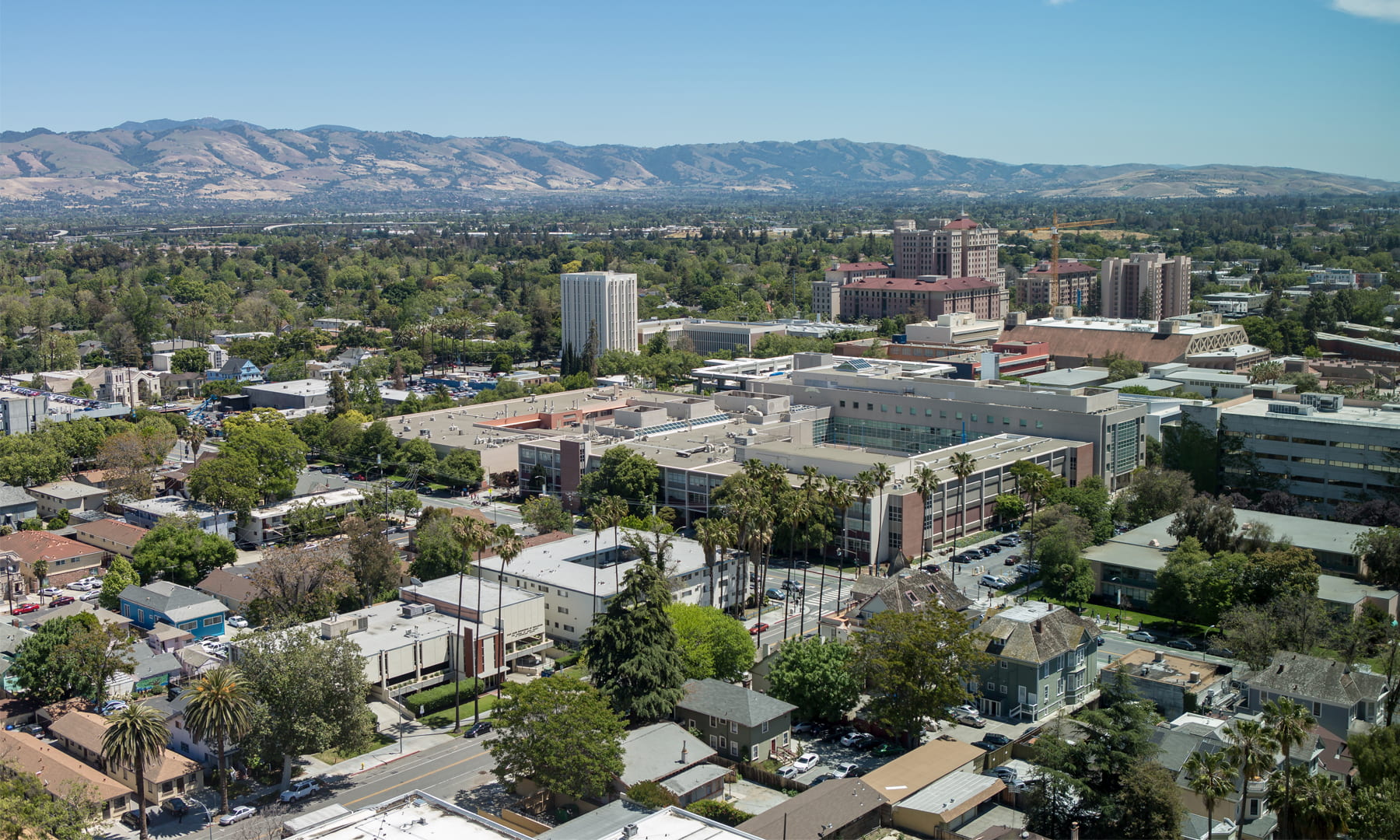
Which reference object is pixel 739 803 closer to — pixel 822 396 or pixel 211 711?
pixel 211 711

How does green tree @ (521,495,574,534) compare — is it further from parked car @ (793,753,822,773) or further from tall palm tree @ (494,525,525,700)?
parked car @ (793,753,822,773)

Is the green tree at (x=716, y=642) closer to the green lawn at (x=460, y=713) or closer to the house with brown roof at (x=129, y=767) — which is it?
the green lawn at (x=460, y=713)

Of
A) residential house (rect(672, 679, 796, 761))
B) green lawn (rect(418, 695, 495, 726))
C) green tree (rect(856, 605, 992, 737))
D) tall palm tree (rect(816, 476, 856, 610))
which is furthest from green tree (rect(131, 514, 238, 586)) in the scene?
green tree (rect(856, 605, 992, 737))

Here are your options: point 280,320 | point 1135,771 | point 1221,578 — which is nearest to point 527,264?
point 280,320

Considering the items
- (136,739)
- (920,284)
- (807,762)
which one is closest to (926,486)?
(807,762)

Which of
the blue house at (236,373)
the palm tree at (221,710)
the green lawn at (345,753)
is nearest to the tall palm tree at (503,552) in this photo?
the green lawn at (345,753)

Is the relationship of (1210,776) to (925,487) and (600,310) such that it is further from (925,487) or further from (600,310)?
(600,310)
